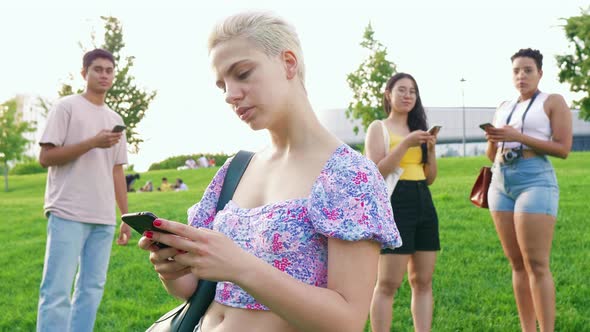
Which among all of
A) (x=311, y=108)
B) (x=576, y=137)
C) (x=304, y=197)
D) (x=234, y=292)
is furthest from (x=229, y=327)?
(x=576, y=137)

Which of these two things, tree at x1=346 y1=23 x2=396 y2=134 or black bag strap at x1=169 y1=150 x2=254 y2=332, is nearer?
black bag strap at x1=169 y1=150 x2=254 y2=332

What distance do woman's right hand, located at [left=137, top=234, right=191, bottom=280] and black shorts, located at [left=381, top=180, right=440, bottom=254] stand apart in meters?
3.29

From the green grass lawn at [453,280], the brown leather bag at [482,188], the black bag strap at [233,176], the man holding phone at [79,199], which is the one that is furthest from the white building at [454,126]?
the black bag strap at [233,176]

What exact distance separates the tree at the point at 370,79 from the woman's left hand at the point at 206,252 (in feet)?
103

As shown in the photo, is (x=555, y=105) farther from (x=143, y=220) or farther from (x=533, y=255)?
(x=143, y=220)

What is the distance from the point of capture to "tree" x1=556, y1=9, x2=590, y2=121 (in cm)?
1590

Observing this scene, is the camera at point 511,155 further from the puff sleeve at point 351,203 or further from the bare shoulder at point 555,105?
the puff sleeve at point 351,203

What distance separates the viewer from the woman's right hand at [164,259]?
1.68 m

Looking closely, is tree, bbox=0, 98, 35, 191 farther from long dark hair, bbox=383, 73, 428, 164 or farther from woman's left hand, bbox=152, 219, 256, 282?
woman's left hand, bbox=152, 219, 256, 282

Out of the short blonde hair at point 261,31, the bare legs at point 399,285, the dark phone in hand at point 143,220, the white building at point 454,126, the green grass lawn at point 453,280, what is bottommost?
→ the white building at point 454,126

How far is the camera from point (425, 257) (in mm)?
5094

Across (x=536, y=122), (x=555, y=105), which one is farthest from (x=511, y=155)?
(x=555, y=105)

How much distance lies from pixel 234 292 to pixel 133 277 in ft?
23.7

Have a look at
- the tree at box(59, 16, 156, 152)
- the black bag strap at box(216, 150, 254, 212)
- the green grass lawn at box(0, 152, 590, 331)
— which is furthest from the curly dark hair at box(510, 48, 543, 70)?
the tree at box(59, 16, 156, 152)
